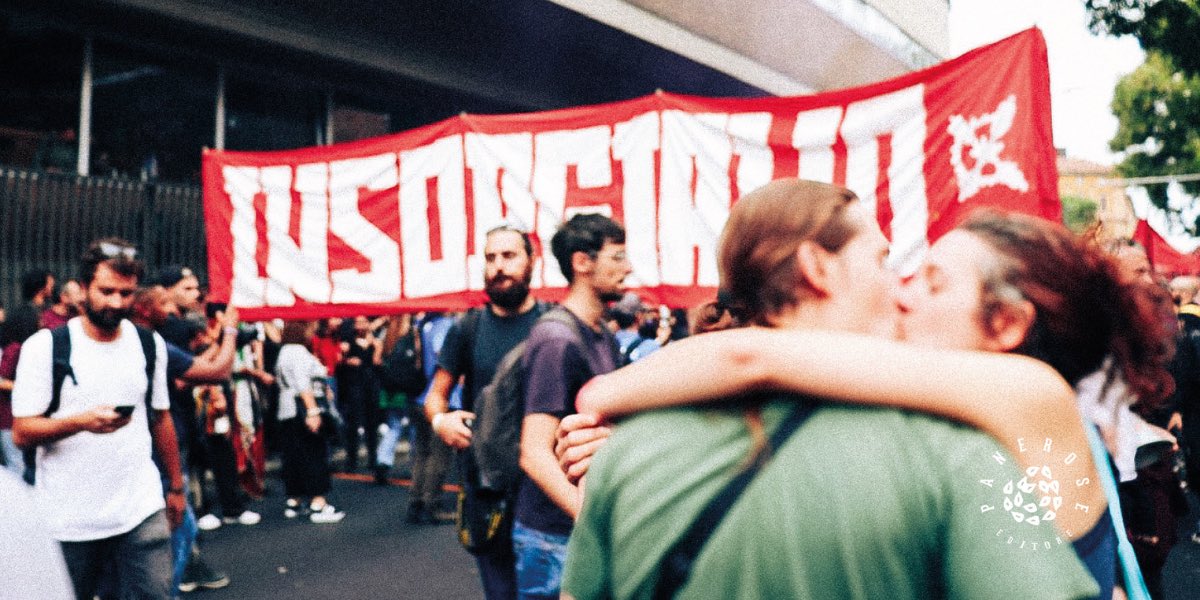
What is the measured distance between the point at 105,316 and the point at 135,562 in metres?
0.96

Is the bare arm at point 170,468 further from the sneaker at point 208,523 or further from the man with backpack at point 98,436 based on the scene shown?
the sneaker at point 208,523

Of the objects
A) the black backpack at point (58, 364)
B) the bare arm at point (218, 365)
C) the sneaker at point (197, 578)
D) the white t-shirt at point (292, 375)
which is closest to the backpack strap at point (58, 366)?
the black backpack at point (58, 364)

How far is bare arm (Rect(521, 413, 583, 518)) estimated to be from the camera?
292cm

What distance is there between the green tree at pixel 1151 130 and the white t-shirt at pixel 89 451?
124 feet

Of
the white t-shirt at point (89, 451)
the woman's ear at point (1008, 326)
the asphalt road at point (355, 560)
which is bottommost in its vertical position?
the asphalt road at point (355, 560)

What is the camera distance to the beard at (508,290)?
3.93 meters

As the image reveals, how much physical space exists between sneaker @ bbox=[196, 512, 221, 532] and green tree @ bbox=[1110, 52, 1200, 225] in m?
35.5

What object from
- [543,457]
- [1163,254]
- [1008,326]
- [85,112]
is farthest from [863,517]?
[85,112]

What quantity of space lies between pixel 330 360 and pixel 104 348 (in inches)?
294

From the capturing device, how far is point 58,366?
3928mm

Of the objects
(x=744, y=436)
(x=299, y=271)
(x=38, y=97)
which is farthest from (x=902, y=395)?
(x=38, y=97)

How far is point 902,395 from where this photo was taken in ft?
3.99

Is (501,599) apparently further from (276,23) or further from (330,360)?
(276,23)

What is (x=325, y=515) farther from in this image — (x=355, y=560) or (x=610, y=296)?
(x=610, y=296)
